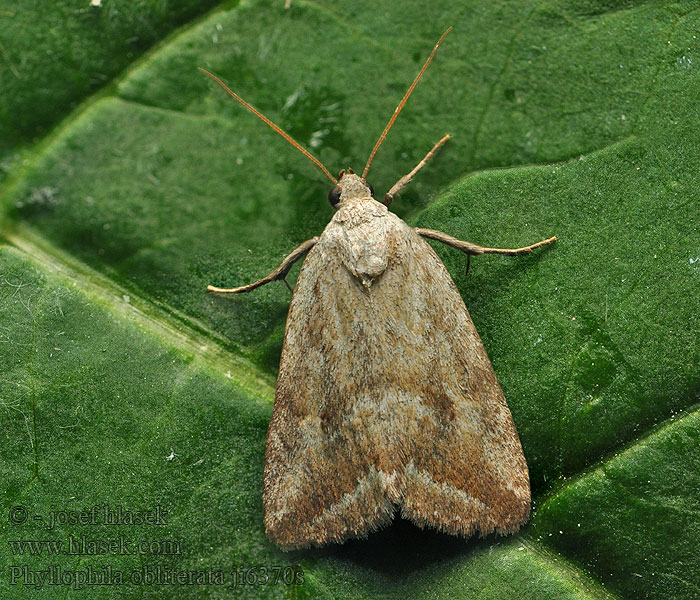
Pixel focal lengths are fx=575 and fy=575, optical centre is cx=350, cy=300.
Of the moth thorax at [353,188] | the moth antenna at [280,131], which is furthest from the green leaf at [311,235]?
the moth thorax at [353,188]

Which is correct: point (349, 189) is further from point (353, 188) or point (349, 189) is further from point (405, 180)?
point (405, 180)

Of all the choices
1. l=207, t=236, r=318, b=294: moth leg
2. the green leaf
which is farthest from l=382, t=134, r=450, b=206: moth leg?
l=207, t=236, r=318, b=294: moth leg

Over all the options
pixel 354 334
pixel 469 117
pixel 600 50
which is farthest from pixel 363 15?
pixel 354 334

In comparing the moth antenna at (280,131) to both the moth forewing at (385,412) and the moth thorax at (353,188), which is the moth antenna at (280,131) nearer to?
the moth thorax at (353,188)

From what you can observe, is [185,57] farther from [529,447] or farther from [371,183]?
[529,447]

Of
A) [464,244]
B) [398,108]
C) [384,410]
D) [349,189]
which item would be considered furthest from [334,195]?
[384,410]

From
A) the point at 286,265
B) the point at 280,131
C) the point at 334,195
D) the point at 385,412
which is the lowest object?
the point at 385,412

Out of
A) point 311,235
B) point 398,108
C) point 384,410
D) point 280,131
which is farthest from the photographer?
point 311,235

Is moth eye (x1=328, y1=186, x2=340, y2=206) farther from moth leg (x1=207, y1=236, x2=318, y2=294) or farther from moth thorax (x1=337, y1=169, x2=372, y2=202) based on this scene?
moth leg (x1=207, y1=236, x2=318, y2=294)
